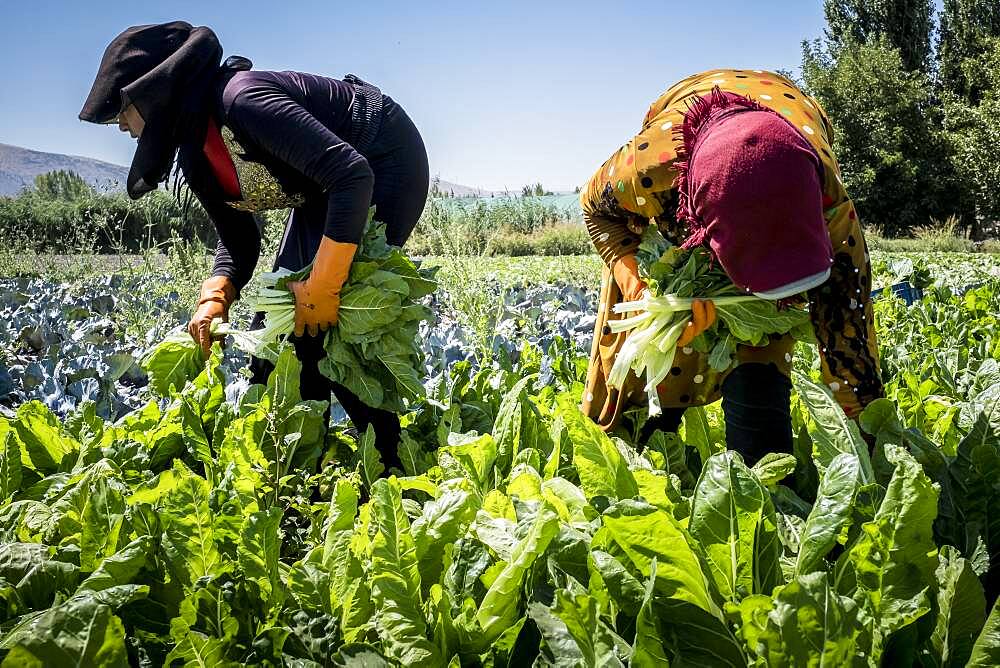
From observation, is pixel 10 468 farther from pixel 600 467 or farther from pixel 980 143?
pixel 980 143

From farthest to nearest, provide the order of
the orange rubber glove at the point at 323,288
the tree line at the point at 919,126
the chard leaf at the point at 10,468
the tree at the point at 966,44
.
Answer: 1. the tree at the point at 966,44
2. the tree line at the point at 919,126
3. the orange rubber glove at the point at 323,288
4. the chard leaf at the point at 10,468

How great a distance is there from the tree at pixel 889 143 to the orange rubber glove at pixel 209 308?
31.7m

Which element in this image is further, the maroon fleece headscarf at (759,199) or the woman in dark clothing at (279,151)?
the woman in dark clothing at (279,151)

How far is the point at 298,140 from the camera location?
7.12 ft

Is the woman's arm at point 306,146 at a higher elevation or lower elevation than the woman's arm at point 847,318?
higher

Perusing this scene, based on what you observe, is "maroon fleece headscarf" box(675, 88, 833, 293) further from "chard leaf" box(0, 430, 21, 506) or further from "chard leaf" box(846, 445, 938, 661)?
"chard leaf" box(0, 430, 21, 506)

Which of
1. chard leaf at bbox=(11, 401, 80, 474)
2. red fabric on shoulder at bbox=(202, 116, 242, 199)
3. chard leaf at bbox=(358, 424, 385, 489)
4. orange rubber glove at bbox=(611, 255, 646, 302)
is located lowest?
chard leaf at bbox=(358, 424, 385, 489)

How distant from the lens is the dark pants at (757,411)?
1.99 m

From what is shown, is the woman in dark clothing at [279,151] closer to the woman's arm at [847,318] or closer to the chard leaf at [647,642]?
the woman's arm at [847,318]

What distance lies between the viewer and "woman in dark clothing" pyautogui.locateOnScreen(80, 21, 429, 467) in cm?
219

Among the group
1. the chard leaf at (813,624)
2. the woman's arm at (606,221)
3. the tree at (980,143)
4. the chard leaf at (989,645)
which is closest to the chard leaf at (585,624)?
the chard leaf at (813,624)

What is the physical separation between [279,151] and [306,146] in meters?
0.09

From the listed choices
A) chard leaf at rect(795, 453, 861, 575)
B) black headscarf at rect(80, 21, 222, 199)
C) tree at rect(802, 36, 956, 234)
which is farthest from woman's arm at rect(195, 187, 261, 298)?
tree at rect(802, 36, 956, 234)

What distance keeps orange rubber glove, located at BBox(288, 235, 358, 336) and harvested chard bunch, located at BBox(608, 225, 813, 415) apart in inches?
33.0
